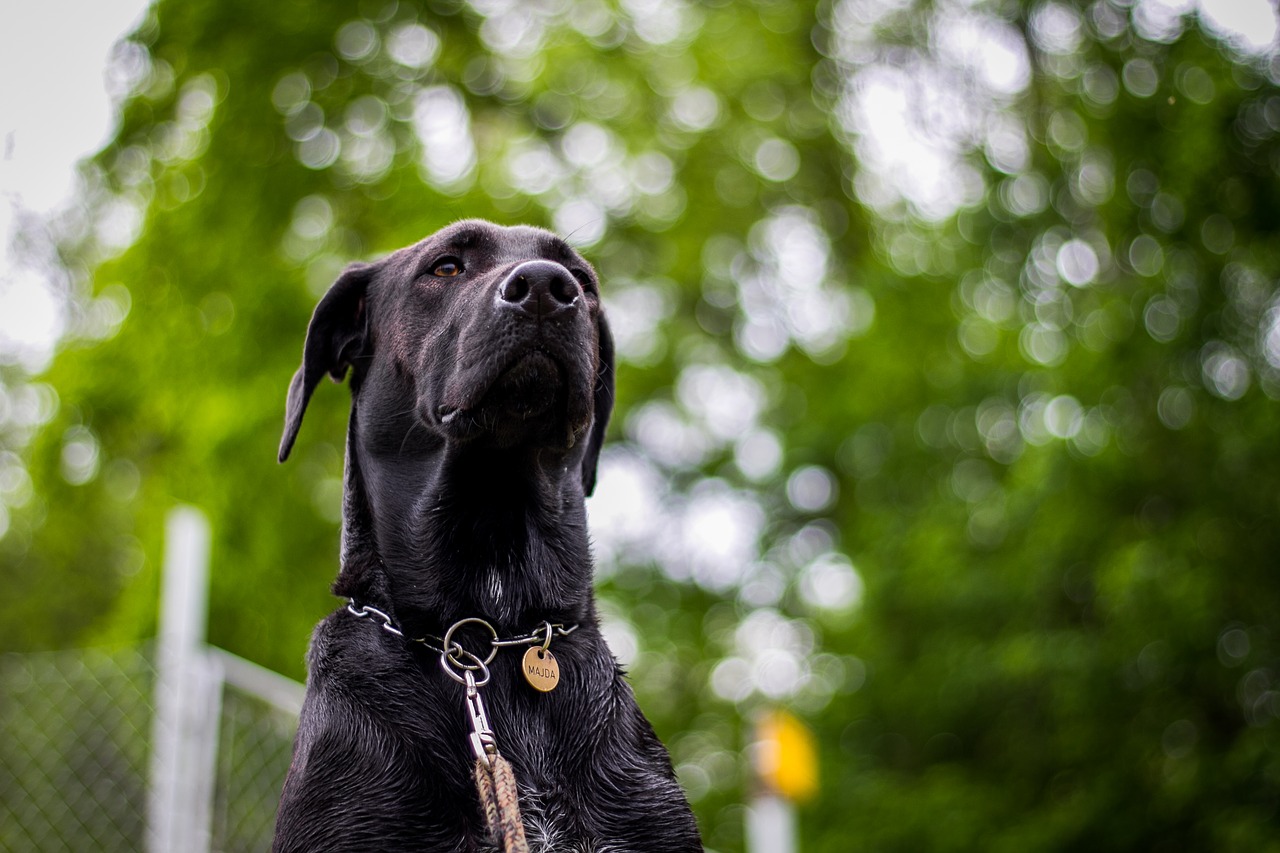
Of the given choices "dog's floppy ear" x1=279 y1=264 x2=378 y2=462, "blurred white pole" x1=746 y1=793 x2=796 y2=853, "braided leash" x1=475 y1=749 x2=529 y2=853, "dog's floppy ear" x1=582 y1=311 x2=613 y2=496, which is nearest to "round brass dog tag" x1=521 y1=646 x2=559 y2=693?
"braided leash" x1=475 y1=749 x2=529 y2=853

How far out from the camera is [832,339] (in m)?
14.6

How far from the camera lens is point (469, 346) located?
9.43ft

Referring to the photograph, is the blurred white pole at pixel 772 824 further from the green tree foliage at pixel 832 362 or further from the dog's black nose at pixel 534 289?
the dog's black nose at pixel 534 289

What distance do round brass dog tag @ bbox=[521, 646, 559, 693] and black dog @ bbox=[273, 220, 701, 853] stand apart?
32mm

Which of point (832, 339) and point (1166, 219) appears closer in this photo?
point (1166, 219)

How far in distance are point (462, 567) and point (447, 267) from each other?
0.86 metres

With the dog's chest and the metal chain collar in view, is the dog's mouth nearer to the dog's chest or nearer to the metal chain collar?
the metal chain collar

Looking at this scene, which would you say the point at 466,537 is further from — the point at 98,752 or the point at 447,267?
the point at 98,752

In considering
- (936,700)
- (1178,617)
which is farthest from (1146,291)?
(936,700)

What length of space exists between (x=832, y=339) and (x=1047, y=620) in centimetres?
540

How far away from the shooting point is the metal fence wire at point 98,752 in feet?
19.3

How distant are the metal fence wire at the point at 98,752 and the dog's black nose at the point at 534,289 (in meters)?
3.78

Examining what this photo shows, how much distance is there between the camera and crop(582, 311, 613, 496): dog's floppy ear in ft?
11.5

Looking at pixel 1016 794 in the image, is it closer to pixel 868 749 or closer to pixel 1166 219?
pixel 868 749
